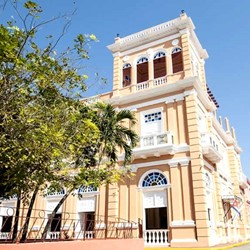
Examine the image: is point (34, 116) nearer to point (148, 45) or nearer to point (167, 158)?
point (167, 158)

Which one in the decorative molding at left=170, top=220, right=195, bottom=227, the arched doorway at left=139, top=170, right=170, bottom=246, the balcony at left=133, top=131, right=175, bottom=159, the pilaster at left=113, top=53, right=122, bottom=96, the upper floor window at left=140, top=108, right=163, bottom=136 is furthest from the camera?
the pilaster at left=113, top=53, right=122, bottom=96

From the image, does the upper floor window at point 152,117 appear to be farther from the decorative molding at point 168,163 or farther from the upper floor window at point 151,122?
the decorative molding at point 168,163

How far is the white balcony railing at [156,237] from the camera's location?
1315 centimetres

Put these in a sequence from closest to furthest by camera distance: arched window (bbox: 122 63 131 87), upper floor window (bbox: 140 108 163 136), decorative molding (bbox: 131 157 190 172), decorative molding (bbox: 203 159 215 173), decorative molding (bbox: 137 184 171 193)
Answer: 1. decorative molding (bbox: 131 157 190 172)
2. decorative molding (bbox: 137 184 171 193)
3. decorative molding (bbox: 203 159 215 173)
4. upper floor window (bbox: 140 108 163 136)
5. arched window (bbox: 122 63 131 87)

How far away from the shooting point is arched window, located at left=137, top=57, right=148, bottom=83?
18.0 meters

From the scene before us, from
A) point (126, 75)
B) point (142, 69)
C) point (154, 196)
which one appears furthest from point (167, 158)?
point (142, 69)

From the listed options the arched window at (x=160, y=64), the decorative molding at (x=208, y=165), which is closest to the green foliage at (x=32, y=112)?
the decorative molding at (x=208, y=165)

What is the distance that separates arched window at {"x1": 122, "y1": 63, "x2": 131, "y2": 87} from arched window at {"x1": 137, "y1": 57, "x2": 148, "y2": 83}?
745mm

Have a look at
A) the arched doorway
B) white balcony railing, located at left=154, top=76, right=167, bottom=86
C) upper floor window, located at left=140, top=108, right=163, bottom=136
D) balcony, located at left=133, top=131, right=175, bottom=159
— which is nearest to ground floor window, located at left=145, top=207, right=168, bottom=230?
the arched doorway

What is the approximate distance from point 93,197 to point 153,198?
361cm

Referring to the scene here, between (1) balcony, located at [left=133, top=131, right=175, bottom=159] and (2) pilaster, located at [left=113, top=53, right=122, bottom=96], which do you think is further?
(2) pilaster, located at [left=113, top=53, right=122, bottom=96]

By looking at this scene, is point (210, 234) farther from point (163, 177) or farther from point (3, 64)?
point (3, 64)

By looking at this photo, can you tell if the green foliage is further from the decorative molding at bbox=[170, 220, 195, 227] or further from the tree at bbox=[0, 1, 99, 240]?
the decorative molding at bbox=[170, 220, 195, 227]

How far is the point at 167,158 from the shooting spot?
1443 cm
